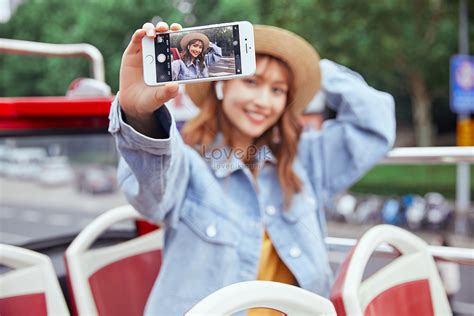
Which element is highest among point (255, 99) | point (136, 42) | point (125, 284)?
point (136, 42)

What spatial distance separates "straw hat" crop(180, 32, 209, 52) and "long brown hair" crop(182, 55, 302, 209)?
49cm

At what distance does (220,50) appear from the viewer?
2.86ft

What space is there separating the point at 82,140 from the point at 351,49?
29.1ft

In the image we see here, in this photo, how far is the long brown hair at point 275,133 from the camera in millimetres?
1377

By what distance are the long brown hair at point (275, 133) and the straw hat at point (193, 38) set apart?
0.49m

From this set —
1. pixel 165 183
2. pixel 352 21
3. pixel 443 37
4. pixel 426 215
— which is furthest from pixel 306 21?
pixel 165 183

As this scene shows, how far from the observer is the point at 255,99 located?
1.33 metres

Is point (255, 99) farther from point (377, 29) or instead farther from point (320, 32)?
point (377, 29)

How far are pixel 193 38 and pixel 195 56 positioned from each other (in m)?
0.03

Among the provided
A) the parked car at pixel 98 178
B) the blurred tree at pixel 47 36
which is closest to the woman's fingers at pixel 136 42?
the parked car at pixel 98 178

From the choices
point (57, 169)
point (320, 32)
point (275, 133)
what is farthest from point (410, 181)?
point (275, 133)

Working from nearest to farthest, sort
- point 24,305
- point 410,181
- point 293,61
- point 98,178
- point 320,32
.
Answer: point 24,305
point 293,61
point 98,178
point 320,32
point 410,181

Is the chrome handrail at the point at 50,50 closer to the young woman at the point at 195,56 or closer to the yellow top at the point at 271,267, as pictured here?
the yellow top at the point at 271,267

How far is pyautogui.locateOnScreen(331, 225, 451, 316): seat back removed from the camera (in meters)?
1.02
